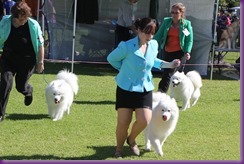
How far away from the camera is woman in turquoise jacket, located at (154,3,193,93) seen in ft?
23.8

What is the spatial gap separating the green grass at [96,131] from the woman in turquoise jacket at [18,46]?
0.58 meters

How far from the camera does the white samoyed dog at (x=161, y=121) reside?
4672 mm

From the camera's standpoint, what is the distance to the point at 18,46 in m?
5.98

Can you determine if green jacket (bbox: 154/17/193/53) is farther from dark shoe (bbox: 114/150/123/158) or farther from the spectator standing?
the spectator standing

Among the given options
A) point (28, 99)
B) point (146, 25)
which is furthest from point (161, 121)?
point (28, 99)

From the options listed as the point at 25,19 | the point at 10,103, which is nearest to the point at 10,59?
the point at 25,19

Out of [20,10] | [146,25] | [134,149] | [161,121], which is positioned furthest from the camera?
[20,10]

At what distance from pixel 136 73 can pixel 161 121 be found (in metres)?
0.54

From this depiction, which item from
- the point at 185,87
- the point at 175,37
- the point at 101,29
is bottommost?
the point at 185,87

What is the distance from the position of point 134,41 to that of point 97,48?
7.84 metres

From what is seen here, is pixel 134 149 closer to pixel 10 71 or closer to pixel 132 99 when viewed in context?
pixel 132 99

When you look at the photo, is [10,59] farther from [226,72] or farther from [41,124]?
[226,72]

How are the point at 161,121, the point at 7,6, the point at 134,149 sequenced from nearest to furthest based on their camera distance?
the point at 161,121 < the point at 134,149 < the point at 7,6

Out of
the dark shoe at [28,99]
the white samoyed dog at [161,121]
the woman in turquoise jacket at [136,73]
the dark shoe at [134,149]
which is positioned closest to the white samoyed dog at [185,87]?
the dark shoe at [28,99]
